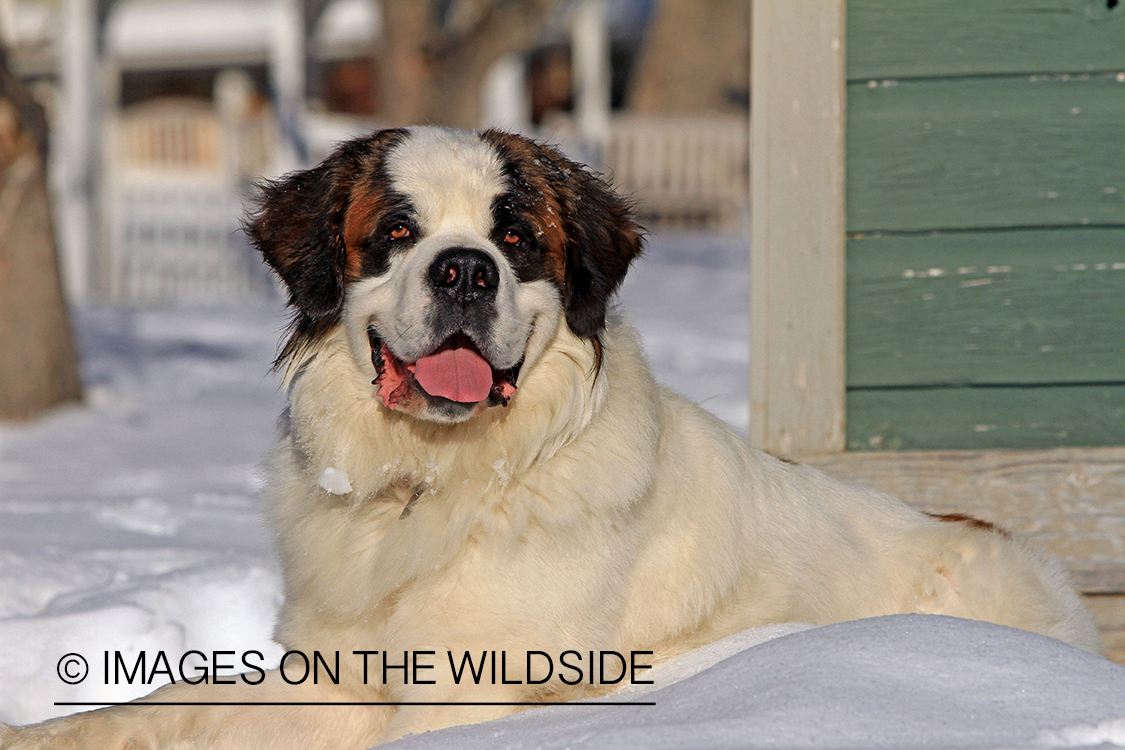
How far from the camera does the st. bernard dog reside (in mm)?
2766

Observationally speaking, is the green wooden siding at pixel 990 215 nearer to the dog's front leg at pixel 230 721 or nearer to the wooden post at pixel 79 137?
the dog's front leg at pixel 230 721

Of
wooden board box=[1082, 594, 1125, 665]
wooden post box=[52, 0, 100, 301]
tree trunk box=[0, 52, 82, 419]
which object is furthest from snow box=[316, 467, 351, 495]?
wooden post box=[52, 0, 100, 301]

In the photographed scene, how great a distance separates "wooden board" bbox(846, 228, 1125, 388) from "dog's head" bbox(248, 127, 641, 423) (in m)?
1.36

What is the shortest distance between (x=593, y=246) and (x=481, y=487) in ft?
2.38

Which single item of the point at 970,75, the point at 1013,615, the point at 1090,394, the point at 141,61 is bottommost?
the point at 1013,615

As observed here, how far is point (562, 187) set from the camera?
10.3ft

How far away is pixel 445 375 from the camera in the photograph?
9.41 ft

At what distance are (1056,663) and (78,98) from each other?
13.5 meters

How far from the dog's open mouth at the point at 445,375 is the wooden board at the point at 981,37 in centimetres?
199

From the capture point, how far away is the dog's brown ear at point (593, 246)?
301 centimetres

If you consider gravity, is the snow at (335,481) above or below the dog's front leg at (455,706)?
above

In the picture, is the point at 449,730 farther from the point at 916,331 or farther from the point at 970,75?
the point at 970,75

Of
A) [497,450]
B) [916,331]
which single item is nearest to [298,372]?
[497,450]

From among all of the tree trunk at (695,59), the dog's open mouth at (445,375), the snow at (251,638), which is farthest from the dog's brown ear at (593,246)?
the tree trunk at (695,59)
